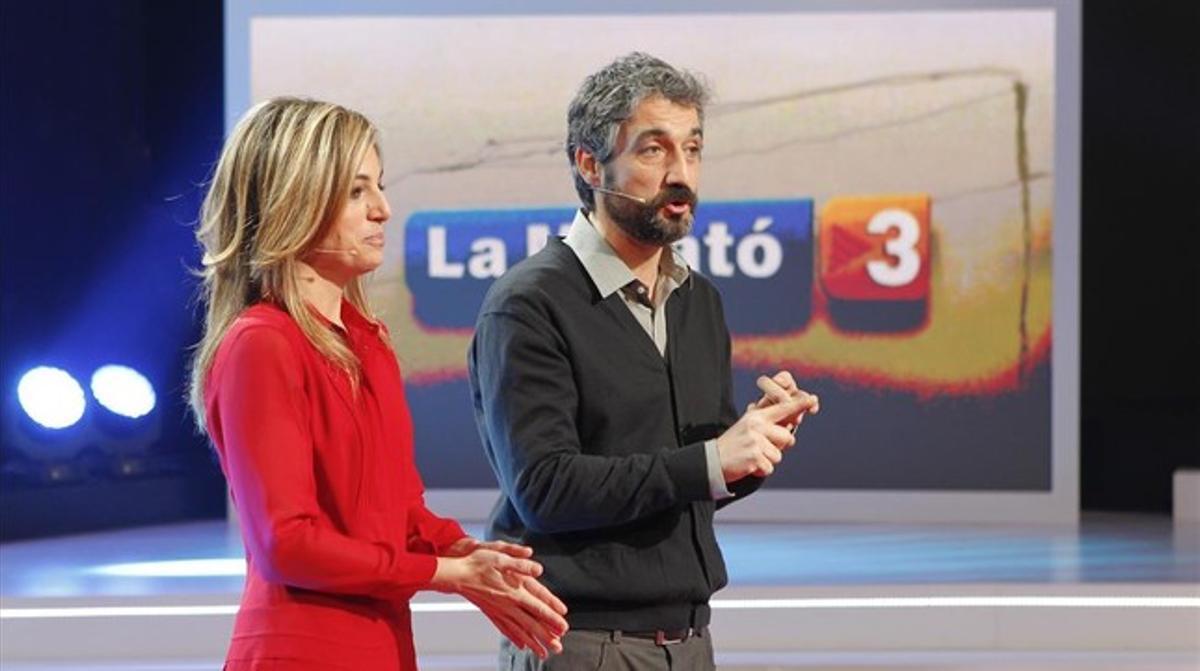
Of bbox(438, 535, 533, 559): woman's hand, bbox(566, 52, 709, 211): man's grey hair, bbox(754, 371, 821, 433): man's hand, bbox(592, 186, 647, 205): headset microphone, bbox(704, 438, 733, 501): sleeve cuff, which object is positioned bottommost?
bbox(438, 535, 533, 559): woman's hand

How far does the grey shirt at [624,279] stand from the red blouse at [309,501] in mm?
443

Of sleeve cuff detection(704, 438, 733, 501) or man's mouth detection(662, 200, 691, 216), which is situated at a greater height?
man's mouth detection(662, 200, 691, 216)

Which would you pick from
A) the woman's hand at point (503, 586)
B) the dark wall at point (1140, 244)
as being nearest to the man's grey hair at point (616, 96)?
the woman's hand at point (503, 586)

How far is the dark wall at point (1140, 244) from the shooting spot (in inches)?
286

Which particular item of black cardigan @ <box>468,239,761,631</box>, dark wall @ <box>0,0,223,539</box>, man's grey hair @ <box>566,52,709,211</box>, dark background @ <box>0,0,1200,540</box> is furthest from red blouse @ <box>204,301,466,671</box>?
dark background @ <box>0,0,1200,540</box>

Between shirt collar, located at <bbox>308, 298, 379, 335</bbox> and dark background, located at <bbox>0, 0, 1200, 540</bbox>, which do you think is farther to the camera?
dark background, located at <bbox>0, 0, 1200, 540</bbox>

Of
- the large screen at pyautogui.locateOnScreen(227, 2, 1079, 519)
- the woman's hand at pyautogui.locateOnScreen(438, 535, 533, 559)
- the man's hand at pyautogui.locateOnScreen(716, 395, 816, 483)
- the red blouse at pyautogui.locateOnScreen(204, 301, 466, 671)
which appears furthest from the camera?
the large screen at pyautogui.locateOnScreen(227, 2, 1079, 519)

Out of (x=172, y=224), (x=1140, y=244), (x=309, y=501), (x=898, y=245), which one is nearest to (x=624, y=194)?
(x=309, y=501)

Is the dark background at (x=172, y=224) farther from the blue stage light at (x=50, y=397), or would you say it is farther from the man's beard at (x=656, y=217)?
the man's beard at (x=656, y=217)

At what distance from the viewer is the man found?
2.13m

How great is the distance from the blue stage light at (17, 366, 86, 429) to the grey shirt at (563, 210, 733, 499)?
4533mm

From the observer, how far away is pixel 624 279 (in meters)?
2.27

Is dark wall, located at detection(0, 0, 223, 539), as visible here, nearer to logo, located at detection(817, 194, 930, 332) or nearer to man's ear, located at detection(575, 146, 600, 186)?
logo, located at detection(817, 194, 930, 332)

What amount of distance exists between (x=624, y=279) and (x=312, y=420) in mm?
562
